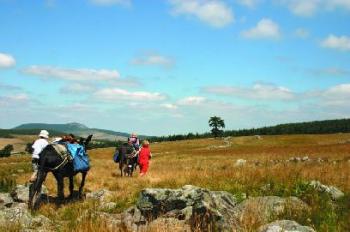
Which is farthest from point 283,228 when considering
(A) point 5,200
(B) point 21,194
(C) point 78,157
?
(B) point 21,194

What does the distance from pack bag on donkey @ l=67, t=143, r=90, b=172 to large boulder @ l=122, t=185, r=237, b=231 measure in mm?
5038

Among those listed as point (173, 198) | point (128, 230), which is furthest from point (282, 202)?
point (128, 230)

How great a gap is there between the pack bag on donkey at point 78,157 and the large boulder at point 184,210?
5038 mm

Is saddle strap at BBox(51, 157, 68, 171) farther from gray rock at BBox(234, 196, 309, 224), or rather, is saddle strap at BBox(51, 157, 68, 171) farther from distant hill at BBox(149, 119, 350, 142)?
distant hill at BBox(149, 119, 350, 142)

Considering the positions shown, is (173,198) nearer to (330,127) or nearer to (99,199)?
(99,199)

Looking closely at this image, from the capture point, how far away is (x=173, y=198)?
11.0 metres

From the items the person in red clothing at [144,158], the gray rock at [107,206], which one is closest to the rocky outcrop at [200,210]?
the gray rock at [107,206]

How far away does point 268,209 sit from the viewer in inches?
412

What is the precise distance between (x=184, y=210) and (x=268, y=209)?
180 centimetres

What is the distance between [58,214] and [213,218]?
5.52m

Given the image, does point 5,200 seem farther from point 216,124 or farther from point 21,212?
point 216,124

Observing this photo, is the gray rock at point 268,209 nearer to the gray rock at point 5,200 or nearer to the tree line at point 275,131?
the gray rock at point 5,200

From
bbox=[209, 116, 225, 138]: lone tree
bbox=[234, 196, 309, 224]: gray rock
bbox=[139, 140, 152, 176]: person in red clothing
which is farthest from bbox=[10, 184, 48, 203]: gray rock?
bbox=[209, 116, 225, 138]: lone tree

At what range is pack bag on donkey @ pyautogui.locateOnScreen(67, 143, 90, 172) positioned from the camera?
1625cm
